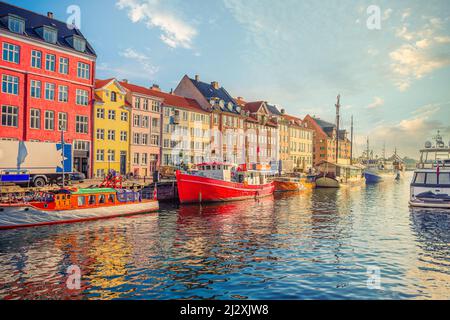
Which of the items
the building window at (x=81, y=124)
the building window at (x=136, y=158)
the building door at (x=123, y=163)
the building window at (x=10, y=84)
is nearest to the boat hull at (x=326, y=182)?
the building window at (x=136, y=158)

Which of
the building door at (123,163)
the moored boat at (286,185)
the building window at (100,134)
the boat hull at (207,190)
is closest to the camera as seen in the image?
the boat hull at (207,190)

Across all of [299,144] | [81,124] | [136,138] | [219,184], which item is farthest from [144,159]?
[299,144]

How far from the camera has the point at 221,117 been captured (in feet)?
247

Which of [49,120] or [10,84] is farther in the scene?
[49,120]

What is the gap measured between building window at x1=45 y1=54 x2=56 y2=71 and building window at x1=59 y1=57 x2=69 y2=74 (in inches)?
37.0

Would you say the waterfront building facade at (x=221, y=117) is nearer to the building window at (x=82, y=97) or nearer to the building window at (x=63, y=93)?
the building window at (x=82, y=97)

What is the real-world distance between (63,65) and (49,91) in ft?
13.9

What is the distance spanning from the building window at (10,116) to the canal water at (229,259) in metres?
20.9

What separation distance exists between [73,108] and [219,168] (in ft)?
69.1

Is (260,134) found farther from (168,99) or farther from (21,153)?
(21,153)

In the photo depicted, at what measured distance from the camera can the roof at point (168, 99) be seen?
196 feet

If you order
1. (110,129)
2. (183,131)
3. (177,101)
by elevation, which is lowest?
(110,129)
